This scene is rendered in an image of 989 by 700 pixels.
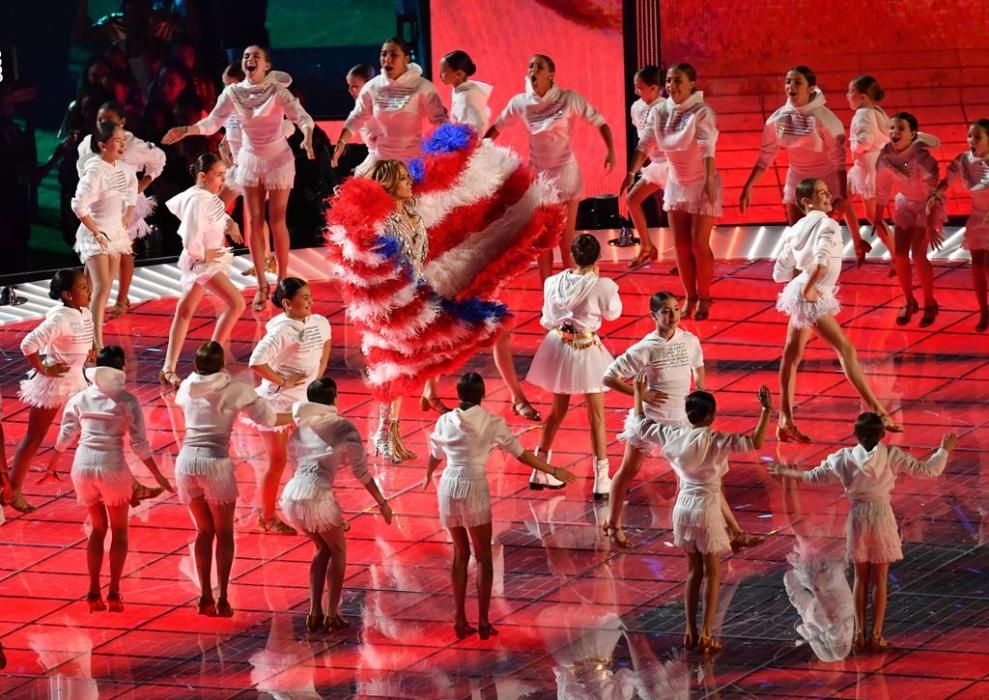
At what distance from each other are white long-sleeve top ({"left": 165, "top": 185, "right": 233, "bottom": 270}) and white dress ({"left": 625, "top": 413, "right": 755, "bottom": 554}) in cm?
391

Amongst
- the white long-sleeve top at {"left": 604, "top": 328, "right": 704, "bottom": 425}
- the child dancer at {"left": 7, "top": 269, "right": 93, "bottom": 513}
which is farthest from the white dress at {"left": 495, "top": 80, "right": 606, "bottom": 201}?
the child dancer at {"left": 7, "top": 269, "right": 93, "bottom": 513}

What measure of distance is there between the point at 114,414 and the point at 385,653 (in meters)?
1.62

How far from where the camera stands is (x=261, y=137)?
1333 centimetres

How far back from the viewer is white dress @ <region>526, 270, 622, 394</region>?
Result: 1034 centimetres

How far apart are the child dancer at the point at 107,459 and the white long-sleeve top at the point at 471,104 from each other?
422 cm

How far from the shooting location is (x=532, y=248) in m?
11.4

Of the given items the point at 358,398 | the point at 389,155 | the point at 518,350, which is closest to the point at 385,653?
the point at 358,398

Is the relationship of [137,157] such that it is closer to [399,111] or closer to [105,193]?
[105,193]

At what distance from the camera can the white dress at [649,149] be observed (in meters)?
13.0

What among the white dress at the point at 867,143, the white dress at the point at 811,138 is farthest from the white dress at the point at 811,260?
the white dress at the point at 867,143

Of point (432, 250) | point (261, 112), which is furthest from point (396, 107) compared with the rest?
point (432, 250)

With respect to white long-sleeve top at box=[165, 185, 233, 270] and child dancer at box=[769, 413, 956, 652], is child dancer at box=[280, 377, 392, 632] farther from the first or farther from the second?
white long-sleeve top at box=[165, 185, 233, 270]

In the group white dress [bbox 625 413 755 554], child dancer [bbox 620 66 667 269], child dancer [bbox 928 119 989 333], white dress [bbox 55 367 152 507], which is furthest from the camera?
child dancer [bbox 620 66 667 269]

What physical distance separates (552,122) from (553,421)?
9.54ft
